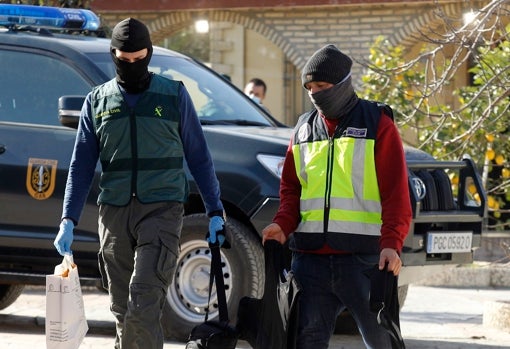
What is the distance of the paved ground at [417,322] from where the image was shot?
7.82 m

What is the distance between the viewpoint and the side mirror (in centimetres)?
721

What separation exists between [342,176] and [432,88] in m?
3.57

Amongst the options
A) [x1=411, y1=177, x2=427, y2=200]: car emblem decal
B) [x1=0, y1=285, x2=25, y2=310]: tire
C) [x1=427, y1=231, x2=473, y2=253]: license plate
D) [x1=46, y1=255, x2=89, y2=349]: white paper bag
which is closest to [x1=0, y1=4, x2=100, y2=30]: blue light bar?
[x1=0, y1=285, x2=25, y2=310]: tire

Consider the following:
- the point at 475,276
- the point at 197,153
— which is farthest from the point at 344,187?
the point at 475,276

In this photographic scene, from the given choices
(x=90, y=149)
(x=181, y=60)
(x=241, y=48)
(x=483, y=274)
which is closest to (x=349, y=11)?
(x=241, y=48)

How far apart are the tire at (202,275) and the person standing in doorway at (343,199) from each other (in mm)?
2393

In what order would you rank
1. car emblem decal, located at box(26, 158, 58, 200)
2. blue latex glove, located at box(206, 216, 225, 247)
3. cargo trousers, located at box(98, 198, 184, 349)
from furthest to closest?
car emblem decal, located at box(26, 158, 58, 200), blue latex glove, located at box(206, 216, 225, 247), cargo trousers, located at box(98, 198, 184, 349)

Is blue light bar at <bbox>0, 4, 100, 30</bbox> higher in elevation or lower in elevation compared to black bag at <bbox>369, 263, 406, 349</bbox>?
higher

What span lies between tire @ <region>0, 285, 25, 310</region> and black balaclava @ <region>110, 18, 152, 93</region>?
3918 mm

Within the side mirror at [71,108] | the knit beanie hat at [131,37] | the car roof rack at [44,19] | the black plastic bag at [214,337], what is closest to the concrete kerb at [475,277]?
the car roof rack at [44,19]

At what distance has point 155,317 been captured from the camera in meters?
5.42

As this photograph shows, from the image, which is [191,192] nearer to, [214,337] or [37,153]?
[37,153]

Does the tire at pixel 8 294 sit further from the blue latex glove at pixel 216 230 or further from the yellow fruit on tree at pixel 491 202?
the yellow fruit on tree at pixel 491 202

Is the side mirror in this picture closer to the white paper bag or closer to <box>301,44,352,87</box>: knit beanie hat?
the white paper bag
